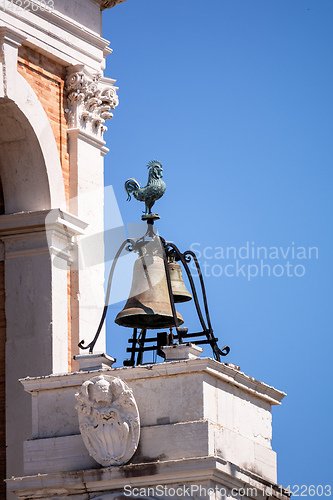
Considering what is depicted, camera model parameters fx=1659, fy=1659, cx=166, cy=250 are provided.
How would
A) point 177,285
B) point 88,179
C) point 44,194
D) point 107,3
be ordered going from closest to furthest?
1. point 177,285
2. point 44,194
3. point 88,179
4. point 107,3

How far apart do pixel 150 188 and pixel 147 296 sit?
1.07 metres

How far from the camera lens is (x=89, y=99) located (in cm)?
1903

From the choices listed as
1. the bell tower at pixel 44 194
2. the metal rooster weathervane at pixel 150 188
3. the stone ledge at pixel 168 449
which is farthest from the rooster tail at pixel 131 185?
the stone ledge at pixel 168 449

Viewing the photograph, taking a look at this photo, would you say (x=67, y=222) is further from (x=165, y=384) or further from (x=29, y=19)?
(x=165, y=384)

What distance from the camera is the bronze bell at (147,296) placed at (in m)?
16.2

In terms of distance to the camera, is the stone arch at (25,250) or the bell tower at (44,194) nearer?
the stone arch at (25,250)

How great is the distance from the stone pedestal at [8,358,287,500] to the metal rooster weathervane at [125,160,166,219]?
215 cm

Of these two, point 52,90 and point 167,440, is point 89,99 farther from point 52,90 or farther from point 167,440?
point 167,440

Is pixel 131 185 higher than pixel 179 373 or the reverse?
higher

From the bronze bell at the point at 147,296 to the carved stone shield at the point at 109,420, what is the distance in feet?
5.13

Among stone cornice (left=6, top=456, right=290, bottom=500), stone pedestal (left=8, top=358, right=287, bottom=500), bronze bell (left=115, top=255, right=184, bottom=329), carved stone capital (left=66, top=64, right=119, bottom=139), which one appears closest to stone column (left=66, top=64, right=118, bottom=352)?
carved stone capital (left=66, top=64, right=119, bottom=139)

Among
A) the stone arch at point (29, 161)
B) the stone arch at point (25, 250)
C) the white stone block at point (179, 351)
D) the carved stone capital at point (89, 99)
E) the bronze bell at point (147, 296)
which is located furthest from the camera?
the carved stone capital at point (89, 99)

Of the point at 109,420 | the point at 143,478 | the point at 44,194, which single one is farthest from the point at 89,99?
the point at 143,478

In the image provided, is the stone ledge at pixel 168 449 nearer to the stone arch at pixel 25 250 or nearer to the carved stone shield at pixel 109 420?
the carved stone shield at pixel 109 420
